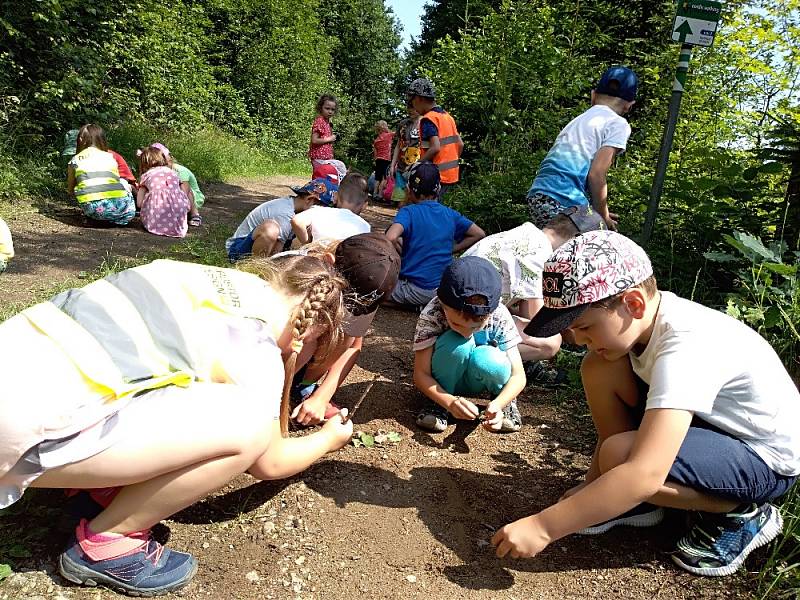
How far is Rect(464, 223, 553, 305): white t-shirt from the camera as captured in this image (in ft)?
10.9

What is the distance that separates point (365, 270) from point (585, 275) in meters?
0.85

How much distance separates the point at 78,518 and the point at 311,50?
18.6 meters

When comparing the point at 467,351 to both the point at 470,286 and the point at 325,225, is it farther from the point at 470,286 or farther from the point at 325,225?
the point at 325,225

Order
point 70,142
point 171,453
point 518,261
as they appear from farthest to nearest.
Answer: point 70,142 → point 518,261 → point 171,453

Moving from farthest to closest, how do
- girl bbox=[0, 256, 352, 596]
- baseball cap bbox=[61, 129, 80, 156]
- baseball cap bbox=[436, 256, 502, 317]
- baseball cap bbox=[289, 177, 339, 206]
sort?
baseball cap bbox=[61, 129, 80, 156], baseball cap bbox=[289, 177, 339, 206], baseball cap bbox=[436, 256, 502, 317], girl bbox=[0, 256, 352, 596]

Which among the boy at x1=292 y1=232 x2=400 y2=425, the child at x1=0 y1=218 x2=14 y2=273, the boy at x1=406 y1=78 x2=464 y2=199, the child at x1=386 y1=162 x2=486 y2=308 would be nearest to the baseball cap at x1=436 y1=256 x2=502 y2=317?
the boy at x1=292 y1=232 x2=400 y2=425

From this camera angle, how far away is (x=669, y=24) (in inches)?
324

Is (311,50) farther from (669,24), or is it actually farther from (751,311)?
(751,311)

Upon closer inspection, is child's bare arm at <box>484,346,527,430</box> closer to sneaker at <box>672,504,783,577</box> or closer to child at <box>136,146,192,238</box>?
sneaker at <box>672,504,783,577</box>

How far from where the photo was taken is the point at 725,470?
177 cm

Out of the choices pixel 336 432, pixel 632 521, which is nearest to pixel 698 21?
pixel 632 521

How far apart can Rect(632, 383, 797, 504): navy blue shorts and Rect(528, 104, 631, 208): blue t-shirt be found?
2382 mm

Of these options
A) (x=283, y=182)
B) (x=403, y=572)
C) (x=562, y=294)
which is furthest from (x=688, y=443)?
(x=283, y=182)

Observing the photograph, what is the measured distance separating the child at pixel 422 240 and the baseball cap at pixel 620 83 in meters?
1.26
